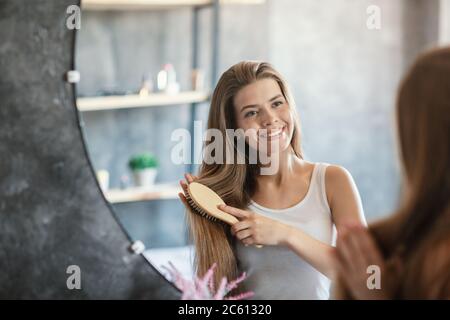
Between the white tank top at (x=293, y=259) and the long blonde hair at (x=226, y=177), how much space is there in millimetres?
14

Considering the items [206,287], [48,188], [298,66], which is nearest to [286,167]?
[206,287]

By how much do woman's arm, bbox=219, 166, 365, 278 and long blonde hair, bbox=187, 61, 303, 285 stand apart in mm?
18

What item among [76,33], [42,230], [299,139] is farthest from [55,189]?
[299,139]

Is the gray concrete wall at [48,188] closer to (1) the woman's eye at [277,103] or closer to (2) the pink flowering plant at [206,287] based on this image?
(2) the pink flowering plant at [206,287]

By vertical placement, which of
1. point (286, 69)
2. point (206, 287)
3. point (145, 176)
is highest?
point (286, 69)

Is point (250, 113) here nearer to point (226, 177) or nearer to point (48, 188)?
point (226, 177)

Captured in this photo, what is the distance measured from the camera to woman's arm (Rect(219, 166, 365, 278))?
66 centimetres

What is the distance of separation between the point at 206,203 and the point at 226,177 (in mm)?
31

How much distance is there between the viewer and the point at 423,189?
1.40 feet

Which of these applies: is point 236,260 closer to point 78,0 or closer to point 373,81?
point 78,0

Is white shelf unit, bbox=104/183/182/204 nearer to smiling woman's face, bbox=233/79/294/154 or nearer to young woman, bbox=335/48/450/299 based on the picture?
smiling woman's face, bbox=233/79/294/154

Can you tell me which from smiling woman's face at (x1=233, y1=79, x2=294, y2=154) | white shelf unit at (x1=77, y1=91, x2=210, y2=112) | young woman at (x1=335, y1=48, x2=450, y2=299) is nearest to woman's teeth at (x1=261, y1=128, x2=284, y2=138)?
smiling woman's face at (x1=233, y1=79, x2=294, y2=154)

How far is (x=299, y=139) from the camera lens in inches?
26.8

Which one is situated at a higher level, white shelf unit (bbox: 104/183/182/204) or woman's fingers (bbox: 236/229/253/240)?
white shelf unit (bbox: 104/183/182/204)
